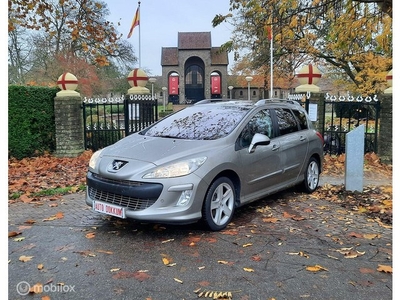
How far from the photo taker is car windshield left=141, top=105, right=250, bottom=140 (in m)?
5.19

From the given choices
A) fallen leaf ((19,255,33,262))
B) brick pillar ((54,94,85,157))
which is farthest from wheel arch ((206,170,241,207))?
brick pillar ((54,94,85,157))

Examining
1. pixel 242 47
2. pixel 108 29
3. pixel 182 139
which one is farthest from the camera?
pixel 242 47

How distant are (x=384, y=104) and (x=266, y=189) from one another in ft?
20.6

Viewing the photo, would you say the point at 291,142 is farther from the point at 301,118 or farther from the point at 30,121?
the point at 30,121

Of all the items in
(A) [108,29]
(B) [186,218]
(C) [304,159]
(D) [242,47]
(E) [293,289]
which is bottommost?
(E) [293,289]

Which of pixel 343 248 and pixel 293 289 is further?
pixel 343 248

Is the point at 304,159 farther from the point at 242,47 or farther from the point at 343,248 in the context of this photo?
the point at 242,47

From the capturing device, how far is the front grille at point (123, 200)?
426 centimetres

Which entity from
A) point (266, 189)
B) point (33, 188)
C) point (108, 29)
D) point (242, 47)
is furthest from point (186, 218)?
point (242, 47)

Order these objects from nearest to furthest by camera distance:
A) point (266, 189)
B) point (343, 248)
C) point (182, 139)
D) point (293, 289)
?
point (293, 289), point (343, 248), point (182, 139), point (266, 189)

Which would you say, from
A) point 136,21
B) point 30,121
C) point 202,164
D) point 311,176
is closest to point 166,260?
point 202,164

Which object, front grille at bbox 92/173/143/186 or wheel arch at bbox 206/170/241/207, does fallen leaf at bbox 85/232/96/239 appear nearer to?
front grille at bbox 92/173/143/186

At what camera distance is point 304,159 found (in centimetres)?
654

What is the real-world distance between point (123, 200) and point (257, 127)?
7.82ft
